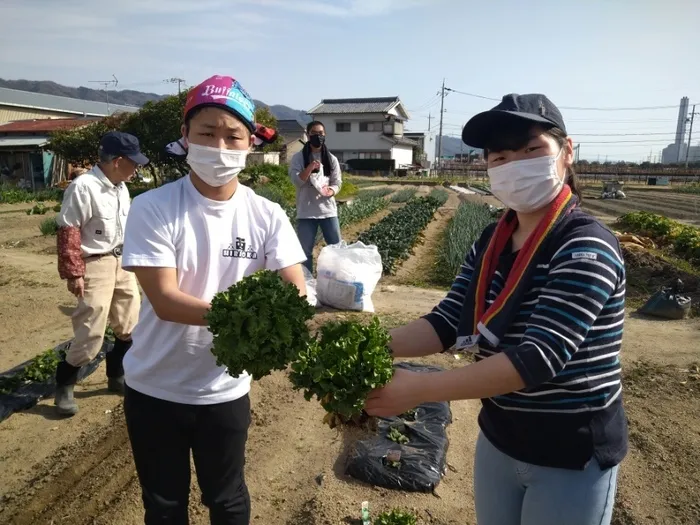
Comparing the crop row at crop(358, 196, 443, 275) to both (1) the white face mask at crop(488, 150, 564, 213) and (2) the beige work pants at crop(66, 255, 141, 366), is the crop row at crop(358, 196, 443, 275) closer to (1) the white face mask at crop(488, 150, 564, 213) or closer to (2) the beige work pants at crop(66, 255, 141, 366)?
(2) the beige work pants at crop(66, 255, 141, 366)

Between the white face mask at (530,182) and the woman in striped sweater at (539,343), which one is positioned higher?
the white face mask at (530,182)

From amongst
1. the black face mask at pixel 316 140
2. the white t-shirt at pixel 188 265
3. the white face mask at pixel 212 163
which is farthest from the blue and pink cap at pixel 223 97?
the black face mask at pixel 316 140

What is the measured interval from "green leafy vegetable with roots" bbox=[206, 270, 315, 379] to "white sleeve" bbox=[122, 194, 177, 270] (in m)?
0.32

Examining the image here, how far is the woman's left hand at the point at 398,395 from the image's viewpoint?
1580mm

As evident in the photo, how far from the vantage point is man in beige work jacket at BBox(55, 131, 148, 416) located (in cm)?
404

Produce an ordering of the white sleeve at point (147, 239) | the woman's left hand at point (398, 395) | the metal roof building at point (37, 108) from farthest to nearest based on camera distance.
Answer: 1. the metal roof building at point (37, 108)
2. the white sleeve at point (147, 239)
3. the woman's left hand at point (398, 395)

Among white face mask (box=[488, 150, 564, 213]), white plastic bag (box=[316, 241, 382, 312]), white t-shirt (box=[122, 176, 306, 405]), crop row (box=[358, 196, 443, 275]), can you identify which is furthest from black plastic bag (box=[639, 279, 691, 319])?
white t-shirt (box=[122, 176, 306, 405])

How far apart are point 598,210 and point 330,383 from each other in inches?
952

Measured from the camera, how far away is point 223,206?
2.22 metres

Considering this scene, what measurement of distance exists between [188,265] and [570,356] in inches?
57.9

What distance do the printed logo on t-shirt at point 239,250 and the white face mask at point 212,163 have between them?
269mm

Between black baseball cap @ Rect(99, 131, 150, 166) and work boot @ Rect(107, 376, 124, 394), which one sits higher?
black baseball cap @ Rect(99, 131, 150, 166)

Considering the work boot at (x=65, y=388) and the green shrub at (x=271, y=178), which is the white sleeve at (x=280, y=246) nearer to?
the work boot at (x=65, y=388)

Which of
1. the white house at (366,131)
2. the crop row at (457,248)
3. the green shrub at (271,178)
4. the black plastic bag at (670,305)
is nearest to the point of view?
the black plastic bag at (670,305)
